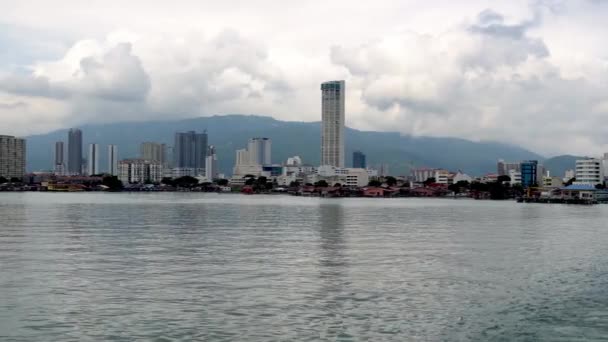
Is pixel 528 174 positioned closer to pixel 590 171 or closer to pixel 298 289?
pixel 590 171

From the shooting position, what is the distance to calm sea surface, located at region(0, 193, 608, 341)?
14734 millimetres

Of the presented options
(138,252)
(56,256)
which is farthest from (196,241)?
(56,256)

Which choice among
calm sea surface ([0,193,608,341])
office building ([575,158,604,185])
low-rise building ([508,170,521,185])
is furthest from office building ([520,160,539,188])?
calm sea surface ([0,193,608,341])

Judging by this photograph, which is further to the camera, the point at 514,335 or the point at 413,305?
the point at 413,305

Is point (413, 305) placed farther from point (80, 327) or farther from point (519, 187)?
point (519, 187)

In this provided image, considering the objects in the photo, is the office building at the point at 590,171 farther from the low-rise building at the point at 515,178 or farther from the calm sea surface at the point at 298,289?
the calm sea surface at the point at 298,289

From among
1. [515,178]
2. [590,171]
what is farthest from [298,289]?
[515,178]

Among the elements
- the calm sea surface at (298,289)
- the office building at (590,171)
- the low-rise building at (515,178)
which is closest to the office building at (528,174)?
the low-rise building at (515,178)

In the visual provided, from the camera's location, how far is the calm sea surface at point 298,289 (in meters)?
14.7

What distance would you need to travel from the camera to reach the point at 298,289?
63.1 feet

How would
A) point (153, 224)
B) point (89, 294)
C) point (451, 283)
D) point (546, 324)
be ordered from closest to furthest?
point (546, 324) → point (89, 294) → point (451, 283) → point (153, 224)

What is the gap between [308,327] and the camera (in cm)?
1490

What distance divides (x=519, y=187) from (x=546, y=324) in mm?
148138

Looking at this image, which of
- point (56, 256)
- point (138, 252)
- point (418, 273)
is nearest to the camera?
point (418, 273)
